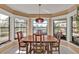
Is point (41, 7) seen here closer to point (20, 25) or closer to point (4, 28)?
point (4, 28)

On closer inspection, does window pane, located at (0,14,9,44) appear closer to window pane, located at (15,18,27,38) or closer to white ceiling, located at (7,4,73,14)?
white ceiling, located at (7,4,73,14)

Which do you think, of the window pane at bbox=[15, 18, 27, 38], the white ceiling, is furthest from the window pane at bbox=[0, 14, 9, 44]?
the window pane at bbox=[15, 18, 27, 38]

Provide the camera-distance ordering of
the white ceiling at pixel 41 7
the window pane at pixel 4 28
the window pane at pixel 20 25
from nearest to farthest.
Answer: the white ceiling at pixel 41 7
the window pane at pixel 4 28
the window pane at pixel 20 25

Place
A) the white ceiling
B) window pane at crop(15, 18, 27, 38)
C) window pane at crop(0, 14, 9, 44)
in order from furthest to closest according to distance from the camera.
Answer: window pane at crop(15, 18, 27, 38) < window pane at crop(0, 14, 9, 44) < the white ceiling

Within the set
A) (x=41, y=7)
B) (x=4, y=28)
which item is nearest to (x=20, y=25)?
(x=4, y=28)

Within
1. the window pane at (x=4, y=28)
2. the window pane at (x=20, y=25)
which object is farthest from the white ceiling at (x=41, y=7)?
the window pane at (x=20, y=25)

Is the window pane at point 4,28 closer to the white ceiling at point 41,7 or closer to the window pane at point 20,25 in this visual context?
the white ceiling at point 41,7

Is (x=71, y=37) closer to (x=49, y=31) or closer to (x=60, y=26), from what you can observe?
(x=60, y=26)

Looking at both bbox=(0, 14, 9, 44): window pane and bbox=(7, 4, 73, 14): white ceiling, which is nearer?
bbox=(7, 4, 73, 14): white ceiling

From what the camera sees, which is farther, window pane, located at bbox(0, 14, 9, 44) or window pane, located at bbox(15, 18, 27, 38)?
window pane, located at bbox(15, 18, 27, 38)

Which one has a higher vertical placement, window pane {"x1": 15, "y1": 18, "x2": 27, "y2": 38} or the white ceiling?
the white ceiling

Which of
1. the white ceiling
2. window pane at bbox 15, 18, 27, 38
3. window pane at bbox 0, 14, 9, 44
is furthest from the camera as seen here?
window pane at bbox 15, 18, 27, 38

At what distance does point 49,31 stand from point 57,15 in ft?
3.73
